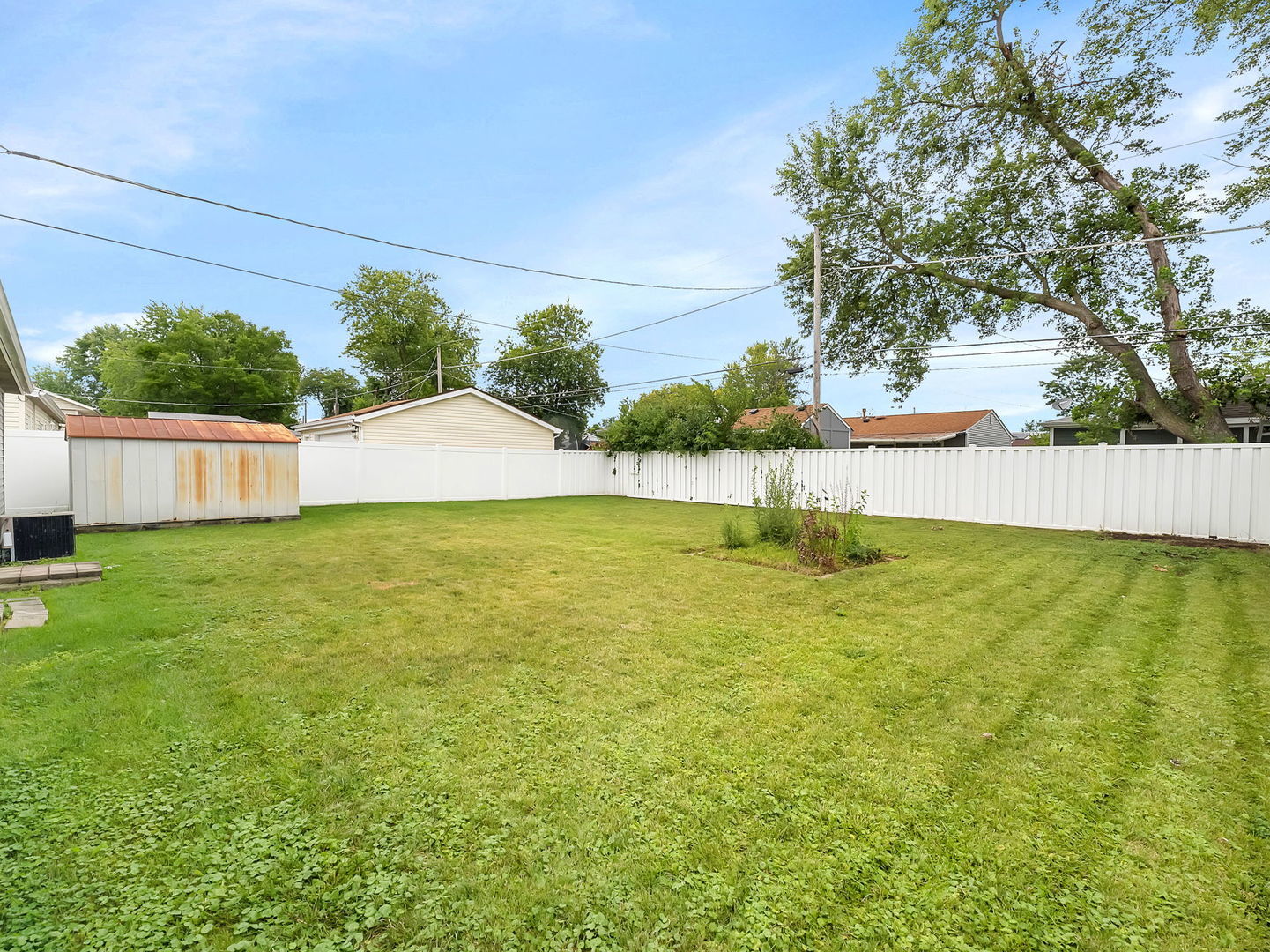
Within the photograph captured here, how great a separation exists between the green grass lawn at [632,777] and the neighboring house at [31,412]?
424 inches

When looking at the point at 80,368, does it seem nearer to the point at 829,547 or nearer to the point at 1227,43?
the point at 829,547

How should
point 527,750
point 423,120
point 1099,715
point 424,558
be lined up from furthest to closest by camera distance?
point 423,120 < point 424,558 < point 1099,715 < point 527,750

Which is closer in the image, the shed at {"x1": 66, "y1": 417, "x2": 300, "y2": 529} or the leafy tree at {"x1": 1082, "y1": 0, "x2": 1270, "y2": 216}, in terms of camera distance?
the shed at {"x1": 66, "y1": 417, "x2": 300, "y2": 529}

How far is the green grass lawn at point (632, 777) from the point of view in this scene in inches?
56.6

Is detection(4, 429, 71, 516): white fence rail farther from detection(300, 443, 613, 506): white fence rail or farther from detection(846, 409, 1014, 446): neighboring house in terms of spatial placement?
detection(846, 409, 1014, 446): neighboring house

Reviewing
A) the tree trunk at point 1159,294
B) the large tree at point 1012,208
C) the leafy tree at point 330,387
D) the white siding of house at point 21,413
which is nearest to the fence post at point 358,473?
the white siding of house at point 21,413

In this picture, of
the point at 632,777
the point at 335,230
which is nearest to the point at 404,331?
the point at 335,230

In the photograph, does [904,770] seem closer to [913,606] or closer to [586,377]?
[913,606]

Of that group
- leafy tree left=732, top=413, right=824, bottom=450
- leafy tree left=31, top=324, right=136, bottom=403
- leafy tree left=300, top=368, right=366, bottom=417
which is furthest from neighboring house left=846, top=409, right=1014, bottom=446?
leafy tree left=31, top=324, right=136, bottom=403

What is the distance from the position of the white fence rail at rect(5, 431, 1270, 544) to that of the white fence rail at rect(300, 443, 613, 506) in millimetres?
29

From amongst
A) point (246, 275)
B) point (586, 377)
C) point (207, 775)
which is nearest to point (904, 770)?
point (207, 775)

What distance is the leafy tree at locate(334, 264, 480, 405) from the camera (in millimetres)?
29859

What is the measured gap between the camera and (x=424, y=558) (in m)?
6.60

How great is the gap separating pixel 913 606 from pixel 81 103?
12692mm
